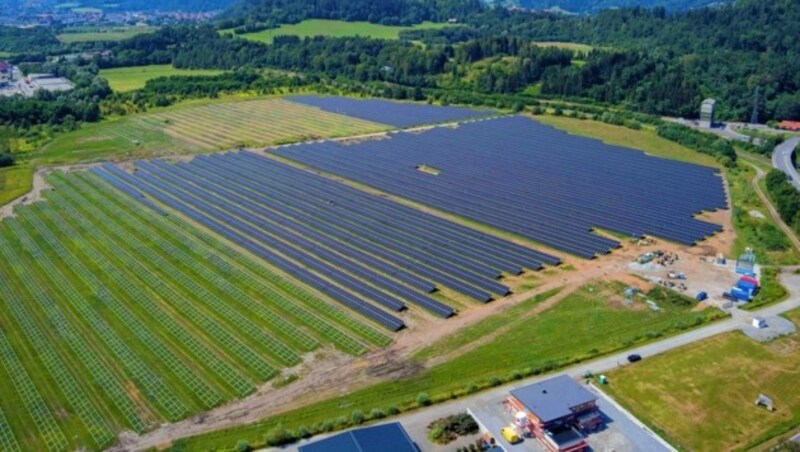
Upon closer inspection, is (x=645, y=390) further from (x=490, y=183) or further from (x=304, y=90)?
(x=304, y=90)

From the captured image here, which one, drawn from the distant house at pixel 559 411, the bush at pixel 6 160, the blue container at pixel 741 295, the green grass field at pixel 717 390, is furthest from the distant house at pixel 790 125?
the bush at pixel 6 160

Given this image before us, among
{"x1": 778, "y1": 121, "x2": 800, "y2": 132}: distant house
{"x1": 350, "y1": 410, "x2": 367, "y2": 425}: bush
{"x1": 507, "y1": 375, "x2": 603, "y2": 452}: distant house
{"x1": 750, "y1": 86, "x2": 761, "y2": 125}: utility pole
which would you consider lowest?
{"x1": 350, "y1": 410, "x2": 367, "y2": 425}: bush

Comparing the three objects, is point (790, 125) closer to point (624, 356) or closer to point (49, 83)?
point (624, 356)

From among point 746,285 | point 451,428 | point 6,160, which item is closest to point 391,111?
point 6,160

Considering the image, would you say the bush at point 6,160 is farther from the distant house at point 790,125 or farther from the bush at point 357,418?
the distant house at point 790,125

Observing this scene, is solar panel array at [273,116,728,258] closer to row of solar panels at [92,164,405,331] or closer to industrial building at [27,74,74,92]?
row of solar panels at [92,164,405,331]

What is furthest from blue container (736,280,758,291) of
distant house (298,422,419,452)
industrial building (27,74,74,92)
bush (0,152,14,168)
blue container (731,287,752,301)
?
industrial building (27,74,74,92)
